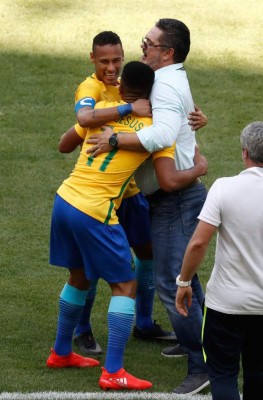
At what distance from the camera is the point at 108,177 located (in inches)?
276

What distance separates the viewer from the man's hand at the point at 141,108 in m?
6.94

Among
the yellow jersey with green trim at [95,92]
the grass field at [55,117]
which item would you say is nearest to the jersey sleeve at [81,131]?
the yellow jersey with green trim at [95,92]

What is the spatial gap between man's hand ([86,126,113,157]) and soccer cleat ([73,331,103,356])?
1.46m

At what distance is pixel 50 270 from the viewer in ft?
31.2

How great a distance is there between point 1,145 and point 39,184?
1.18 m

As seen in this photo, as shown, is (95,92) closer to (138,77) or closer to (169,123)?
(138,77)

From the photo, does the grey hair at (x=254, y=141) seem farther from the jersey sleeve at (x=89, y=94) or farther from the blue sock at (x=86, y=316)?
the blue sock at (x=86, y=316)

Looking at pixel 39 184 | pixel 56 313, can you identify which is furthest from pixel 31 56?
pixel 56 313

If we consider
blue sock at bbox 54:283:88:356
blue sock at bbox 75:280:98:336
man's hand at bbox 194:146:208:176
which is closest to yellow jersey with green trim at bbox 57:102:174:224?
man's hand at bbox 194:146:208:176

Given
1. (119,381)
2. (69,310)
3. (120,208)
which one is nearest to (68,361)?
(69,310)

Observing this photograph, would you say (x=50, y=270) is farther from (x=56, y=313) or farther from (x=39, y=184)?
(x=39, y=184)

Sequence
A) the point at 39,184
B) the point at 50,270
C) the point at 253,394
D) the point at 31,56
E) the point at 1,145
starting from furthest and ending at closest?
the point at 31,56, the point at 1,145, the point at 39,184, the point at 50,270, the point at 253,394

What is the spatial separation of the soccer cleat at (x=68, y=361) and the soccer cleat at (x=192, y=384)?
67 centimetres

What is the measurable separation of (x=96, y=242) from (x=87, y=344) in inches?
44.6
